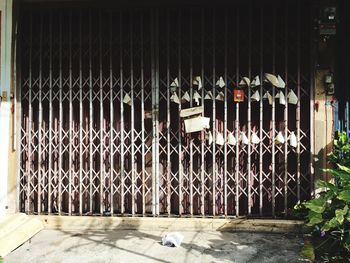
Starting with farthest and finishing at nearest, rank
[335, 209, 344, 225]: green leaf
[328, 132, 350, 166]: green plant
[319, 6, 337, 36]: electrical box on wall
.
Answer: [319, 6, 337, 36]: electrical box on wall < [328, 132, 350, 166]: green plant < [335, 209, 344, 225]: green leaf

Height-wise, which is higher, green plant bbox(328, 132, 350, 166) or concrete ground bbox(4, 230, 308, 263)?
green plant bbox(328, 132, 350, 166)

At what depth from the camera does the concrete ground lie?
433cm

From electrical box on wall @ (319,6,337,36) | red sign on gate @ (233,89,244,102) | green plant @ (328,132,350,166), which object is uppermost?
electrical box on wall @ (319,6,337,36)

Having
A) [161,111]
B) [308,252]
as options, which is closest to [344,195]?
[308,252]

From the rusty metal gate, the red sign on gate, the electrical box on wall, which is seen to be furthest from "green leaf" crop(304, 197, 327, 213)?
the electrical box on wall

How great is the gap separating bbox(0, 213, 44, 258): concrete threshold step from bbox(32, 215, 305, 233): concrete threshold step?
0.71 feet

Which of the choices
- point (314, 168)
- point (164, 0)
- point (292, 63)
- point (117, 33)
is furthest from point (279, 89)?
point (117, 33)

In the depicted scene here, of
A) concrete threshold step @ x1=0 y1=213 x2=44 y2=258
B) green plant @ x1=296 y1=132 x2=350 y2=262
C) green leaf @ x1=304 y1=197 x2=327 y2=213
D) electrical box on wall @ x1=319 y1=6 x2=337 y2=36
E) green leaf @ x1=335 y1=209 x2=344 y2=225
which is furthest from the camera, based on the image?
electrical box on wall @ x1=319 y1=6 x2=337 y2=36

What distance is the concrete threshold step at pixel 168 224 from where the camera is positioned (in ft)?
16.8

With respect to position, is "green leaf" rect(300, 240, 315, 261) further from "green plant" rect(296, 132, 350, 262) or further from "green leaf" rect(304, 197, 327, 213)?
"green leaf" rect(304, 197, 327, 213)

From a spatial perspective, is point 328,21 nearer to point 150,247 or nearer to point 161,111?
point 161,111

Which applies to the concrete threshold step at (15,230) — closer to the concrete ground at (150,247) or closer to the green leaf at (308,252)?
the concrete ground at (150,247)

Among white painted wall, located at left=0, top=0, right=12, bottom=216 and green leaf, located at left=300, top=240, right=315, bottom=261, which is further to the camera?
white painted wall, located at left=0, top=0, right=12, bottom=216

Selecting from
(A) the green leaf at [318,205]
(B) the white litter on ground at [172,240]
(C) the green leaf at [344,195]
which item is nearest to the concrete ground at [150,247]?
(B) the white litter on ground at [172,240]
